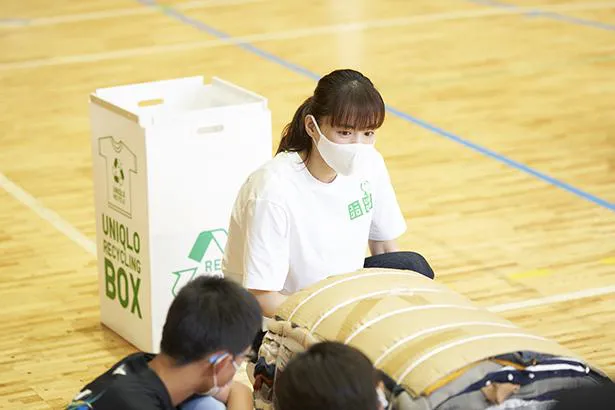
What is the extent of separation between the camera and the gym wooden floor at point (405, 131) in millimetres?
5258

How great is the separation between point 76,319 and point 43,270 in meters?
0.58

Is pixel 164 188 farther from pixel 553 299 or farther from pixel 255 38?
pixel 255 38

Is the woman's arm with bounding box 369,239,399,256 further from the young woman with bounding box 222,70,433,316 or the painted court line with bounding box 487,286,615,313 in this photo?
the painted court line with bounding box 487,286,615,313

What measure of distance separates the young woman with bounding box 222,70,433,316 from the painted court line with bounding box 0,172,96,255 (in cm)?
205

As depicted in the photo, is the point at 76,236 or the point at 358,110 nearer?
the point at 358,110

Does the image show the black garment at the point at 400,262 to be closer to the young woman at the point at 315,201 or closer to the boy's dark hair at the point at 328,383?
the young woman at the point at 315,201

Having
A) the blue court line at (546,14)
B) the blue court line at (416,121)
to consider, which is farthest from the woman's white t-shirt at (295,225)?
the blue court line at (546,14)

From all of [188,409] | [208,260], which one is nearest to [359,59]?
[208,260]

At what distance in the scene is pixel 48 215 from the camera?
255 inches

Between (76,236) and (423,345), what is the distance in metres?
3.33

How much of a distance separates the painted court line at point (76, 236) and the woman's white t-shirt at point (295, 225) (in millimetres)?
1288

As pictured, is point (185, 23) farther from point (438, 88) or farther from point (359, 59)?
point (438, 88)

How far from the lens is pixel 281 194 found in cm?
395

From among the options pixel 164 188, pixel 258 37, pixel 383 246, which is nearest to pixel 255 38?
pixel 258 37
